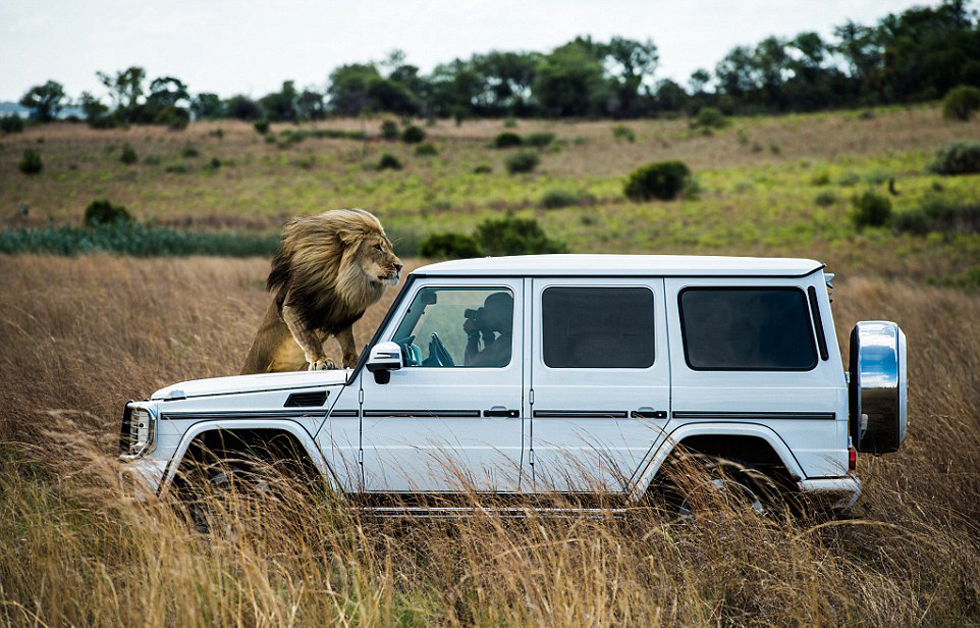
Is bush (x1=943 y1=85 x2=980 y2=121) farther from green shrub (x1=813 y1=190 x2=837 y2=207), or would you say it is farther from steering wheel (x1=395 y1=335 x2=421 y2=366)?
steering wheel (x1=395 y1=335 x2=421 y2=366)

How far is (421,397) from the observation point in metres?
5.28

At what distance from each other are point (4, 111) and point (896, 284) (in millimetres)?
77707

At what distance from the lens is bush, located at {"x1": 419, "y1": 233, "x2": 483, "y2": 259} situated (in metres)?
23.4

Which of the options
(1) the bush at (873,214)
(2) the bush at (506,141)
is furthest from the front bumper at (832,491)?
(2) the bush at (506,141)

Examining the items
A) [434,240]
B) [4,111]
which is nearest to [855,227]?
[434,240]

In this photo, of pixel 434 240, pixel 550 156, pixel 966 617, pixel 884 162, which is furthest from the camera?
pixel 550 156

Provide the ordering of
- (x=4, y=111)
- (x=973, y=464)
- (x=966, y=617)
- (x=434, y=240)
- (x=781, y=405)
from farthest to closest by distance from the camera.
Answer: (x=4, y=111) → (x=434, y=240) → (x=973, y=464) → (x=781, y=405) → (x=966, y=617)

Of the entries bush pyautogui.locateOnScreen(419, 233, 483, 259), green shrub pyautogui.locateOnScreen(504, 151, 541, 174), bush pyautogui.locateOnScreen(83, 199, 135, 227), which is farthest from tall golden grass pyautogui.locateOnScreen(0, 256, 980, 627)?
green shrub pyautogui.locateOnScreen(504, 151, 541, 174)

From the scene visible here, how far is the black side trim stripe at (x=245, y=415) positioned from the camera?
5.32m

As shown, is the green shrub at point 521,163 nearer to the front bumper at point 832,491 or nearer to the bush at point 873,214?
the bush at point 873,214

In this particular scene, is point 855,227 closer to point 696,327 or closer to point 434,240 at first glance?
point 434,240

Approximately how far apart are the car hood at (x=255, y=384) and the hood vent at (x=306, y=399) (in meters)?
0.05

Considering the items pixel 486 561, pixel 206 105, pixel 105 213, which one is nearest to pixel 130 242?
pixel 105 213

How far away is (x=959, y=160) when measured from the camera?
127 feet
